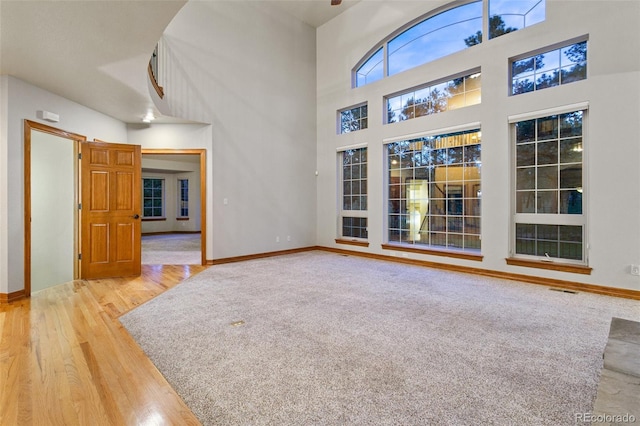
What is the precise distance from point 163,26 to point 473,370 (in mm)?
3611

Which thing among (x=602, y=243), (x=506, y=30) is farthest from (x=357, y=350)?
(x=506, y=30)

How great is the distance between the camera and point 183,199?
12664 millimetres

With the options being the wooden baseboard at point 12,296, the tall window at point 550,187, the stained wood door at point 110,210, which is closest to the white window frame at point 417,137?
the tall window at point 550,187

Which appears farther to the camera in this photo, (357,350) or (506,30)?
(506,30)

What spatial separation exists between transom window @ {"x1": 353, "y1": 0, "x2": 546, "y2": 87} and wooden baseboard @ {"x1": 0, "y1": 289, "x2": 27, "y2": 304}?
6.86 metres

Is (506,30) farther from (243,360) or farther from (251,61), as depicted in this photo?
(243,360)

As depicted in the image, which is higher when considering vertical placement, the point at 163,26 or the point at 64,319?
the point at 163,26

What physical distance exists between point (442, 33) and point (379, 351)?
5.76m

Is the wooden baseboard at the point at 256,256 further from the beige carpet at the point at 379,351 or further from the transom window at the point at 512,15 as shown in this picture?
the transom window at the point at 512,15

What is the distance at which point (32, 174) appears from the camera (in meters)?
4.35

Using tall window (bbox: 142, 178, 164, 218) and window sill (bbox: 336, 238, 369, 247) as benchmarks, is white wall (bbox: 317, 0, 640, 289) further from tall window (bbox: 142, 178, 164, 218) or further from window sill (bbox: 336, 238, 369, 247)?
tall window (bbox: 142, 178, 164, 218)

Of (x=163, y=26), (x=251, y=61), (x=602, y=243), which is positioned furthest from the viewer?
(x=251, y=61)

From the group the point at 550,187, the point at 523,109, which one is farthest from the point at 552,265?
the point at 523,109

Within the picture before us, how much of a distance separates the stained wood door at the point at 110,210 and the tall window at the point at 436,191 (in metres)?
4.73
